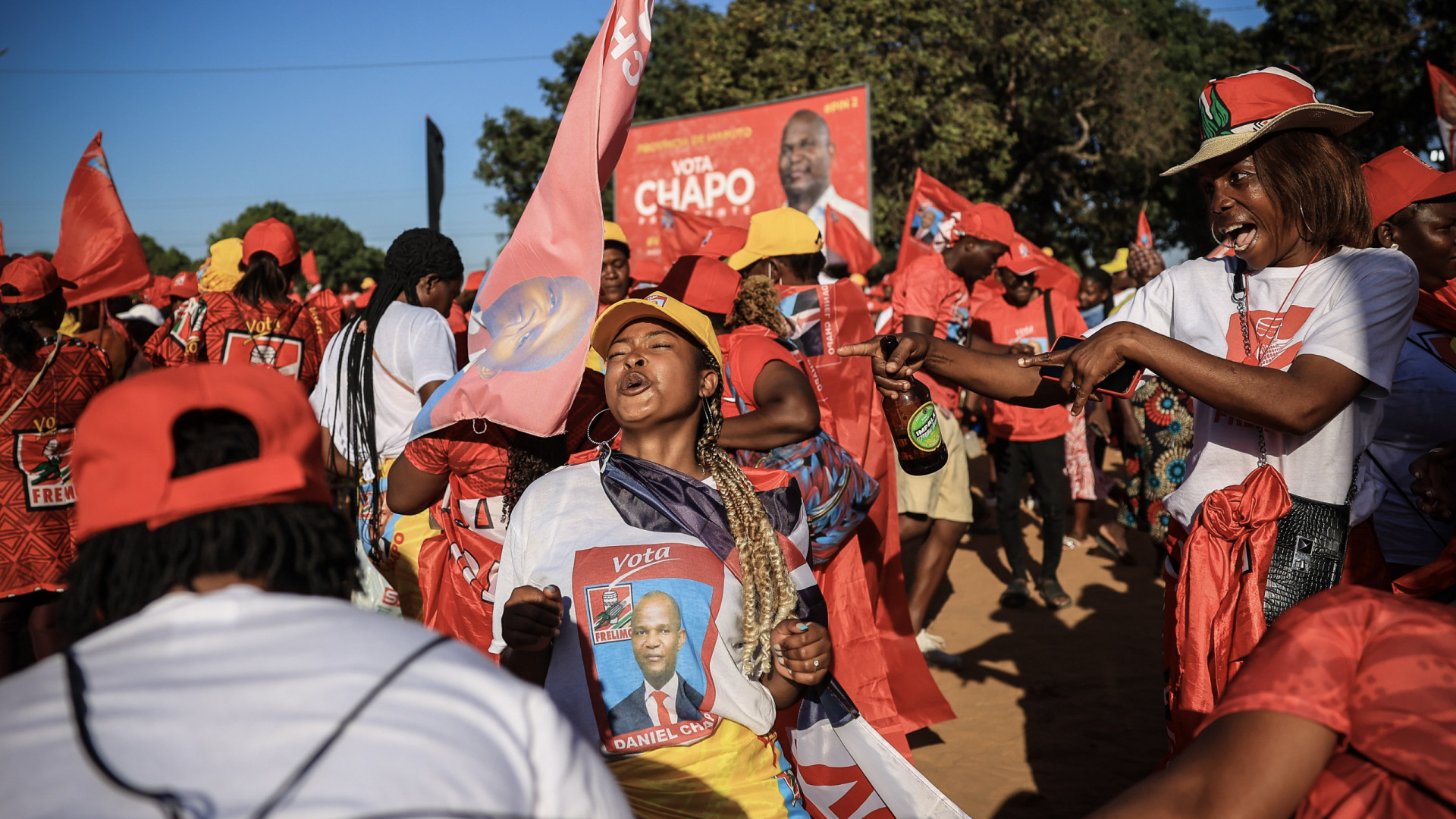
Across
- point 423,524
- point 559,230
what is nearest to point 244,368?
point 559,230

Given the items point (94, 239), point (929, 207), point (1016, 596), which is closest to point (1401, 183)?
point (1016, 596)

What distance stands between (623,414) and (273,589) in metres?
1.38

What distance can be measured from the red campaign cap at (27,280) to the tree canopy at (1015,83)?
65.9ft

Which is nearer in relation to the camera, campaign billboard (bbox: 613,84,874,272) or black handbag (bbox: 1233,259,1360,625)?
black handbag (bbox: 1233,259,1360,625)

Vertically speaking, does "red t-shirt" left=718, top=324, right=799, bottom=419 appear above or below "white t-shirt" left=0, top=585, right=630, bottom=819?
above

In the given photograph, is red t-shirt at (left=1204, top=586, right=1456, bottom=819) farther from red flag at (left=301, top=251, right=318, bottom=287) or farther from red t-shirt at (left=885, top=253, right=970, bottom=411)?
red flag at (left=301, top=251, right=318, bottom=287)

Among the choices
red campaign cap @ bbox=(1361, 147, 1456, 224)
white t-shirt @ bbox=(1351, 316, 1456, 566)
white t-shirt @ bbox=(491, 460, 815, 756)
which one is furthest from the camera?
red campaign cap @ bbox=(1361, 147, 1456, 224)

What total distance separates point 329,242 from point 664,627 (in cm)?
6526

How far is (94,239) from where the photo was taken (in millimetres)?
5734

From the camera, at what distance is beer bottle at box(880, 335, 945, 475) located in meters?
2.96

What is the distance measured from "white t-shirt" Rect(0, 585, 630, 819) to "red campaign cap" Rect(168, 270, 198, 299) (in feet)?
38.1

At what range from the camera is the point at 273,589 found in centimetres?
139

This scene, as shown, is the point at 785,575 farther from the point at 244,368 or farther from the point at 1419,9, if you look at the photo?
the point at 1419,9

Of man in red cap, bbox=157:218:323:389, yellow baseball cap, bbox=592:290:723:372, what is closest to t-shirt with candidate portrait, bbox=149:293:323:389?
man in red cap, bbox=157:218:323:389
